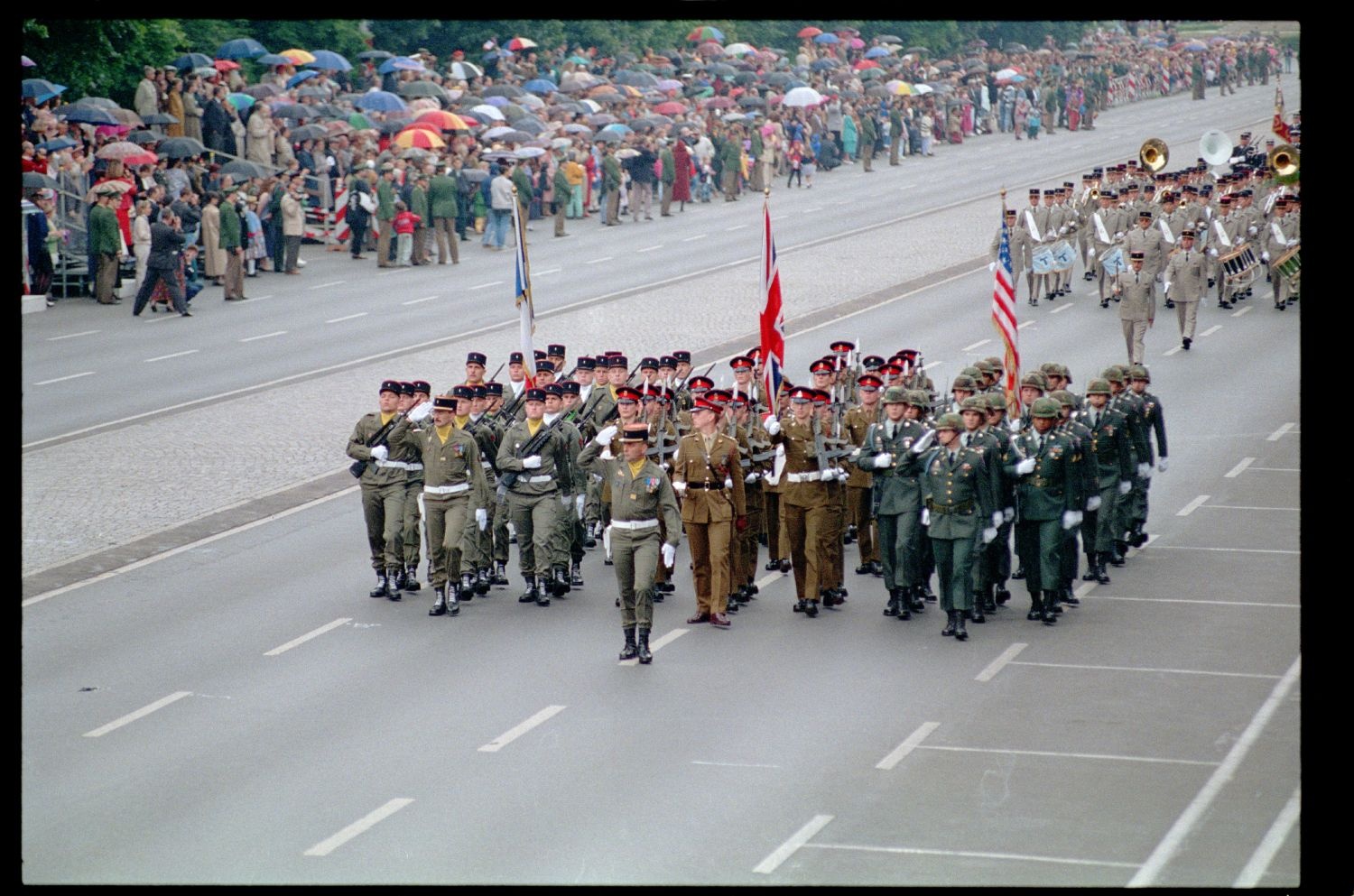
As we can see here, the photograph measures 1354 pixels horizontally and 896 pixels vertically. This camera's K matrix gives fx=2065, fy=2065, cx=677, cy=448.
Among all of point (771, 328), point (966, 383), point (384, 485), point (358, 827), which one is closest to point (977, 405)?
point (966, 383)

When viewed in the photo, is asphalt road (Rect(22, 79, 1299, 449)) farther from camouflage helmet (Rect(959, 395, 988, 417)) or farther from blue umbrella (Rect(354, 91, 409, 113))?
camouflage helmet (Rect(959, 395, 988, 417))

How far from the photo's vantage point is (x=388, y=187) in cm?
3612

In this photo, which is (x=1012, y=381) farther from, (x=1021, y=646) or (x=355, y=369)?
(x=355, y=369)

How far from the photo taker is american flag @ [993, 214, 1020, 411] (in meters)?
18.9

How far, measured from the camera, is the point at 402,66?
45.4 m

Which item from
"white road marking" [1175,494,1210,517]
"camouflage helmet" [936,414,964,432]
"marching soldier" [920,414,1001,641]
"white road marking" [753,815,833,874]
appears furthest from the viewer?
"white road marking" [1175,494,1210,517]

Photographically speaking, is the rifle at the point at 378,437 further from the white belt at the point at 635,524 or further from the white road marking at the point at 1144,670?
the white road marking at the point at 1144,670

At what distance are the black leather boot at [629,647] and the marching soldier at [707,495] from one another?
3.94ft

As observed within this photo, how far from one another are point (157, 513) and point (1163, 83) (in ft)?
194

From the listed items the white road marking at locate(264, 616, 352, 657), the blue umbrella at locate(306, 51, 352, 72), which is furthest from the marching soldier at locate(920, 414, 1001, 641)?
the blue umbrella at locate(306, 51, 352, 72)

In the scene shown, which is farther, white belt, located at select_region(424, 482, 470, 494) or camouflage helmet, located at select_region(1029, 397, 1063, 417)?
white belt, located at select_region(424, 482, 470, 494)

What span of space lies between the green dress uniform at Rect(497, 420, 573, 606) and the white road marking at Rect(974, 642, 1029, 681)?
12.8 feet

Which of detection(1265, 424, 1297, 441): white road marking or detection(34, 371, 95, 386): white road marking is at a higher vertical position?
detection(34, 371, 95, 386): white road marking
